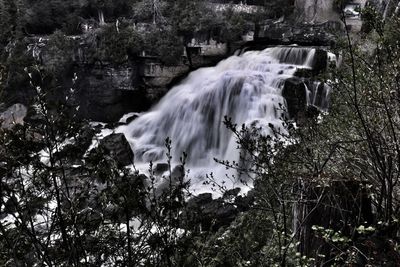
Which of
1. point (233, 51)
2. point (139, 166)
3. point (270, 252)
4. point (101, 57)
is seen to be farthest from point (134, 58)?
point (270, 252)

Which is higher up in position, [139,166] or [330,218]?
[330,218]

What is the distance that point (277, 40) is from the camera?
19719mm

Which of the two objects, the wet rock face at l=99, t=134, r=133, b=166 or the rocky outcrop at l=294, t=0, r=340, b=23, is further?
the rocky outcrop at l=294, t=0, r=340, b=23

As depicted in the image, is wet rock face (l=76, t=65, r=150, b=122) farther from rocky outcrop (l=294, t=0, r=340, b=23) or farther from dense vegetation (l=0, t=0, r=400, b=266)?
rocky outcrop (l=294, t=0, r=340, b=23)

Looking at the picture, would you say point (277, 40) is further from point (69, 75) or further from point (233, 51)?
point (69, 75)

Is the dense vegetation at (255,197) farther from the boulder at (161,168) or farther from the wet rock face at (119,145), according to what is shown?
the wet rock face at (119,145)

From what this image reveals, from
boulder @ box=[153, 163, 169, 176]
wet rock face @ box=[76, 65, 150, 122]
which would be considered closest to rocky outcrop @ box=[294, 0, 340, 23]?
wet rock face @ box=[76, 65, 150, 122]

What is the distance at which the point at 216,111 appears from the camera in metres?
15.9

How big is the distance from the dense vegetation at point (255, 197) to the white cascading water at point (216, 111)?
382 centimetres

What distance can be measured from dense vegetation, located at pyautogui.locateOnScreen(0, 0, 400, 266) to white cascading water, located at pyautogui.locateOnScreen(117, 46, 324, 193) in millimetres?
3819

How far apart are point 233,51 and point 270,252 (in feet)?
52.7

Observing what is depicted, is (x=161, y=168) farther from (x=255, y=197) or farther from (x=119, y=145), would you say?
(x=255, y=197)

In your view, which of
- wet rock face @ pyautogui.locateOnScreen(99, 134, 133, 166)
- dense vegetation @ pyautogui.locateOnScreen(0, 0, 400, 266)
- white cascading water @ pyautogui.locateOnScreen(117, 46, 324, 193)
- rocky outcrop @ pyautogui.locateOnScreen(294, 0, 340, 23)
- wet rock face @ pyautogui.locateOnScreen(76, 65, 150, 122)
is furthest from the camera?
rocky outcrop @ pyautogui.locateOnScreen(294, 0, 340, 23)

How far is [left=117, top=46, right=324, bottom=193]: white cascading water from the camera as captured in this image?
14.8 meters
